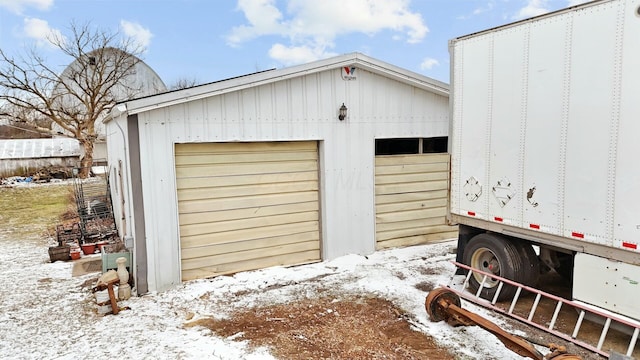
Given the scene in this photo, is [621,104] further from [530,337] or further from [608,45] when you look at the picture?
[530,337]

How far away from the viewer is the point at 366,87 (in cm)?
764

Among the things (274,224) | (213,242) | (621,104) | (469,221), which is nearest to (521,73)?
(621,104)

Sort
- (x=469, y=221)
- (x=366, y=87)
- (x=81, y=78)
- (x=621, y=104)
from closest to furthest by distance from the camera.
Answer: (x=621, y=104) < (x=469, y=221) < (x=366, y=87) < (x=81, y=78)

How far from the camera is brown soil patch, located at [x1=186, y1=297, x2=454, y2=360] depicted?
14.1 ft

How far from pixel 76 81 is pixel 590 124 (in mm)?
27126

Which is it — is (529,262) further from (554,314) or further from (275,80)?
(275,80)

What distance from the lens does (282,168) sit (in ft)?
23.7

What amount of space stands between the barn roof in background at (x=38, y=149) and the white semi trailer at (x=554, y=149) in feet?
93.3

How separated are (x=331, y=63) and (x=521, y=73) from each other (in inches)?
128

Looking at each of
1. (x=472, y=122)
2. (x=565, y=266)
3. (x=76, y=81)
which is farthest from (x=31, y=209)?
(x=565, y=266)

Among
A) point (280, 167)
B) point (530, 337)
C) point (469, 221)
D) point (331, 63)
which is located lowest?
point (530, 337)

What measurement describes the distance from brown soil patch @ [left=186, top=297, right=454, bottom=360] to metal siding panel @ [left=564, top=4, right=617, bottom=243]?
204 cm

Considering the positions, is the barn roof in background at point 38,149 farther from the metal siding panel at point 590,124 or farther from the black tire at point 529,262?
the metal siding panel at point 590,124

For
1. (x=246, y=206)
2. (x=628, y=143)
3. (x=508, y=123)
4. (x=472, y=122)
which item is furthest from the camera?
(x=246, y=206)
